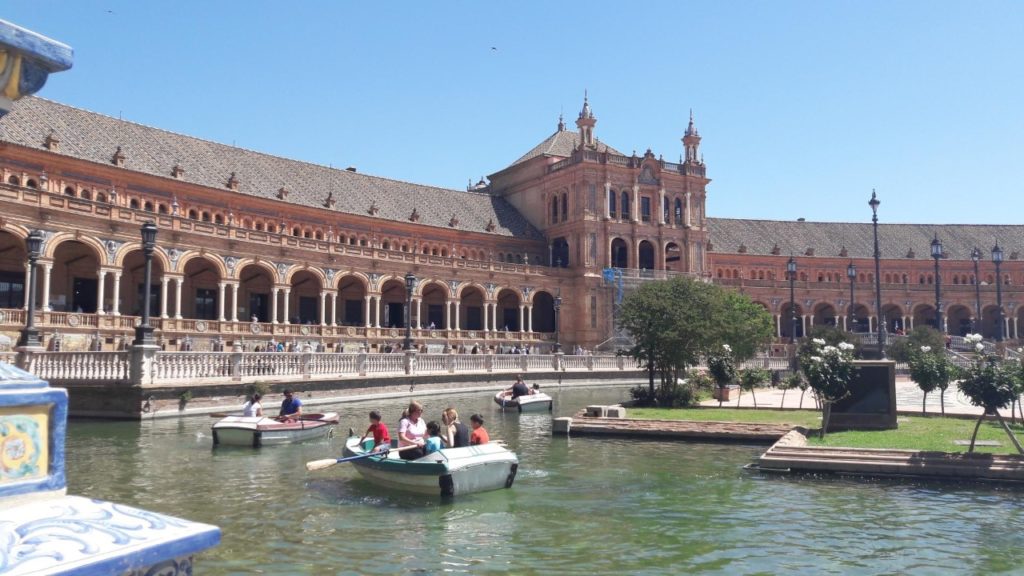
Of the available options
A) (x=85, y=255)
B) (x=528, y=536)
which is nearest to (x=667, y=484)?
(x=528, y=536)

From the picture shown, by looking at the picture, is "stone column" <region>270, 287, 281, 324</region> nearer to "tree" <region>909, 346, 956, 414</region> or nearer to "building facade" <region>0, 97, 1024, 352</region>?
"building facade" <region>0, 97, 1024, 352</region>

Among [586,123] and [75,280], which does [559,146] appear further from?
[75,280]

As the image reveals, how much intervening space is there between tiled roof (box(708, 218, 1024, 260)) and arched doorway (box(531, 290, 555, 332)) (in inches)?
969

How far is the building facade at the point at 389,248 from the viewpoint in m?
40.9

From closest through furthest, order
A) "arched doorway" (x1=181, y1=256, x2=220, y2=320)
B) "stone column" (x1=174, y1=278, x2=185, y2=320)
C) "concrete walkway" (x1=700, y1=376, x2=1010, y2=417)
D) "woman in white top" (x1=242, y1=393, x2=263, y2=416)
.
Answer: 1. "woman in white top" (x1=242, y1=393, x2=263, y2=416)
2. "concrete walkway" (x1=700, y1=376, x2=1010, y2=417)
3. "stone column" (x1=174, y1=278, x2=185, y2=320)
4. "arched doorway" (x1=181, y1=256, x2=220, y2=320)

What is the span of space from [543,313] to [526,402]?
127 ft

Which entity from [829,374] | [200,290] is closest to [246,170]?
[200,290]

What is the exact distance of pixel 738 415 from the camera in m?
24.2

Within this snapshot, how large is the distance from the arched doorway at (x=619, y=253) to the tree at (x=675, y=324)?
4018 centimetres

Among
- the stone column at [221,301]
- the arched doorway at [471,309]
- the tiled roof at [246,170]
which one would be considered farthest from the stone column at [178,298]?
the arched doorway at [471,309]

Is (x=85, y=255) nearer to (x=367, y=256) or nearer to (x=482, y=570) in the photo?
(x=367, y=256)

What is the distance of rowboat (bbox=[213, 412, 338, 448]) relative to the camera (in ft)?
64.5

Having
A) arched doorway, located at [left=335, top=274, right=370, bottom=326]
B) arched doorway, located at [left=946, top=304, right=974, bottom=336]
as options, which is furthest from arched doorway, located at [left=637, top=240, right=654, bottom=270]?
arched doorway, located at [left=946, top=304, right=974, bottom=336]

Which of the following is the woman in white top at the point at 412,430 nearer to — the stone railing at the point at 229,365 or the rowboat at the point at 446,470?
the rowboat at the point at 446,470
